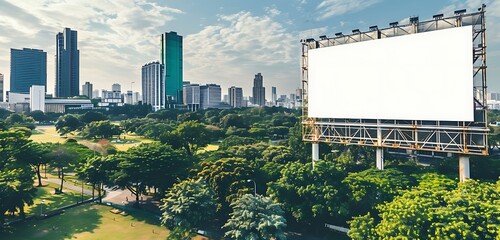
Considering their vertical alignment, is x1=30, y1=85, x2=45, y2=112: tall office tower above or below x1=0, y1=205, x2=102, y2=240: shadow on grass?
above

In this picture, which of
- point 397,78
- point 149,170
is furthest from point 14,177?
point 397,78

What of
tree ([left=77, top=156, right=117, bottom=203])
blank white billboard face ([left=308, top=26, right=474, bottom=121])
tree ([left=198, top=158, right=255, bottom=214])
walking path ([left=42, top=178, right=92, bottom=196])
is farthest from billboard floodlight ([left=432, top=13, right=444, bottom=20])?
walking path ([left=42, top=178, right=92, bottom=196])

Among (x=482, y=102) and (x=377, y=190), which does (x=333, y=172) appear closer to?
(x=377, y=190)

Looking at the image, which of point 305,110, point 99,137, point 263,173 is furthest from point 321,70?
point 99,137

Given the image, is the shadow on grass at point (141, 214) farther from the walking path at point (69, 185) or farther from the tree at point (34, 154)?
the tree at point (34, 154)

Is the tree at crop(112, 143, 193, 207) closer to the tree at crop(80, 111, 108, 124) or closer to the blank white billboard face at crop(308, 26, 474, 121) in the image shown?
the blank white billboard face at crop(308, 26, 474, 121)

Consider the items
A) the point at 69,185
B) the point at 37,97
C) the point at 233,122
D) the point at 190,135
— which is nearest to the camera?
the point at 69,185

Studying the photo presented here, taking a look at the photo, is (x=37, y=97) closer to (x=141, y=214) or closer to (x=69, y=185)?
(x=69, y=185)
